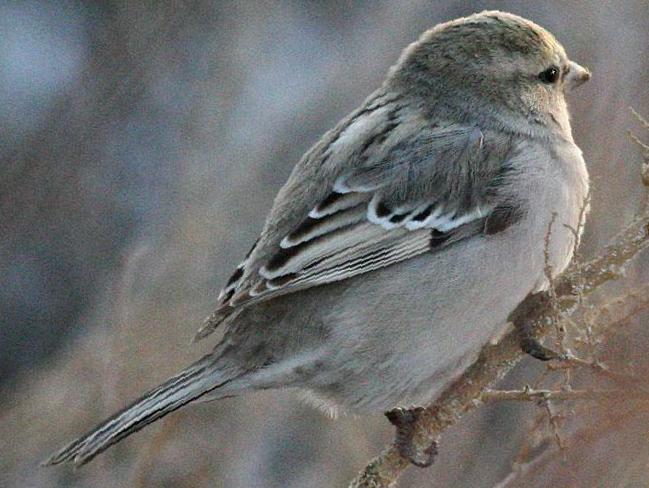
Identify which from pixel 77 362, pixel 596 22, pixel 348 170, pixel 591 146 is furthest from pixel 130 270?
pixel 596 22

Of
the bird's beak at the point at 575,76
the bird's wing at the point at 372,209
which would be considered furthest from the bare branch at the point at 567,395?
the bird's beak at the point at 575,76

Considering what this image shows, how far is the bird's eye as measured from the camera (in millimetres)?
4918

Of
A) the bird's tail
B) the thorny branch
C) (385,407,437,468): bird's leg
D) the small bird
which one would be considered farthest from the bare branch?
the bird's tail

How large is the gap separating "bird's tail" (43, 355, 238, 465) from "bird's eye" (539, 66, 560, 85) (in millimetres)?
1912

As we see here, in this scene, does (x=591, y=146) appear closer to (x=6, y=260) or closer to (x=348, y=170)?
(x=348, y=170)

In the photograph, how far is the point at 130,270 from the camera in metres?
5.26

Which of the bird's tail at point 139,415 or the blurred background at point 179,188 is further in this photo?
the blurred background at point 179,188

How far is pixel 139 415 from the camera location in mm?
4035

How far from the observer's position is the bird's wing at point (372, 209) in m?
4.30

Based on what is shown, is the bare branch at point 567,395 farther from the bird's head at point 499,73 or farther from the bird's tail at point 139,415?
the bird's head at point 499,73

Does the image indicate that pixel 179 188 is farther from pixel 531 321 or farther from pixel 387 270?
pixel 531 321

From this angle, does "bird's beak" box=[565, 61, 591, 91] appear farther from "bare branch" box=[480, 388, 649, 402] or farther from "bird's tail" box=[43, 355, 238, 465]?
"bird's tail" box=[43, 355, 238, 465]

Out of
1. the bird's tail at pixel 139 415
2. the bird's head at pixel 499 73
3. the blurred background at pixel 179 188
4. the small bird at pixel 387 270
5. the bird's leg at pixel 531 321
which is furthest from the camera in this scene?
the blurred background at pixel 179 188

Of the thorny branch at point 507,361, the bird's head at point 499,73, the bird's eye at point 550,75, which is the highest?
the bird's head at point 499,73
